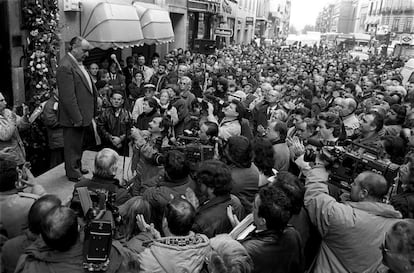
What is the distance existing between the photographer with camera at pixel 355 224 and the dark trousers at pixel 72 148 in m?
3.68

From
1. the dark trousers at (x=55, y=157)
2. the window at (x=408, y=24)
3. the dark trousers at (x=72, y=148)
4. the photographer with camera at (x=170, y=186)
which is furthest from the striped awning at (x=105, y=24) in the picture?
the window at (x=408, y=24)

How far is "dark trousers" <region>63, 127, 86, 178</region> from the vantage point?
5598 millimetres

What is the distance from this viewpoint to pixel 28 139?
5965 millimetres

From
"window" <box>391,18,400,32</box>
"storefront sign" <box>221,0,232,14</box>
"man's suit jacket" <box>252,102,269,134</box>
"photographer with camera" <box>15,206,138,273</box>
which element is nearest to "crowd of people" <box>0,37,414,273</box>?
"photographer with camera" <box>15,206,138,273</box>

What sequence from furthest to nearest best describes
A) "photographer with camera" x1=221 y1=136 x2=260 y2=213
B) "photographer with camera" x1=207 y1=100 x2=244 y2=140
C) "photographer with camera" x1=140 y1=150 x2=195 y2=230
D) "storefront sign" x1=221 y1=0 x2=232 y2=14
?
"storefront sign" x1=221 y1=0 x2=232 y2=14 < "photographer with camera" x1=207 y1=100 x2=244 y2=140 < "photographer with camera" x1=221 y1=136 x2=260 y2=213 < "photographer with camera" x1=140 y1=150 x2=195 y2=230

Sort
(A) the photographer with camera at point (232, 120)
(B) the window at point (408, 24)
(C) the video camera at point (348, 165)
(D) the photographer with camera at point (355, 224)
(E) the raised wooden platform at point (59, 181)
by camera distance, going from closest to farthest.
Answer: (D) the photographer with camera at point (355, 224)
(C) the video camera at point (348, 165)
(E) the raised wooden platform at point (59, 181)
(A) the photographer with camera at point (232, 120)
(B) the window at point (408, 24)

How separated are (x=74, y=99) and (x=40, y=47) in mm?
2382

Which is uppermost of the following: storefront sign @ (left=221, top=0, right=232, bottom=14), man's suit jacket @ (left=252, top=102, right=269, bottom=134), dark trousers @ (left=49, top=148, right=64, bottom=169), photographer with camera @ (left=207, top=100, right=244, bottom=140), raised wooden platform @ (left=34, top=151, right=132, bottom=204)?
storefront sign @ (left=221, top=0, right=232, bottom=14)

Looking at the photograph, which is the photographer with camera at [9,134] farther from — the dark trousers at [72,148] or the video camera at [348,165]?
the video camera at [348,165]

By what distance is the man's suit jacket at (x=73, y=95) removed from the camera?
208 inches

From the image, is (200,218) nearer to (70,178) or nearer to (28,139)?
(70,178)

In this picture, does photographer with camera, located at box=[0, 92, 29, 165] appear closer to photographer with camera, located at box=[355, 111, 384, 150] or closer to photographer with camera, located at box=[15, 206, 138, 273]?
photographer with camera, located at box=[15, 206, 138, 273]

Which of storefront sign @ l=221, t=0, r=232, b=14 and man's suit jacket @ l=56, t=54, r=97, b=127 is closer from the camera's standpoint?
man's suit jacket @ l=56, t=54, r=97, b=127

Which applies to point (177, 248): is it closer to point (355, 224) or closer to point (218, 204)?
point (218, 204)
